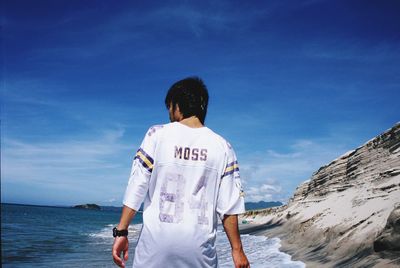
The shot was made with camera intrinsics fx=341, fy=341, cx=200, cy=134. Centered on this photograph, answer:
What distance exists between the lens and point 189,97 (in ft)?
9.01

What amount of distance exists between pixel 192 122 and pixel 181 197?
1.96 feet

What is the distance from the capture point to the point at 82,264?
11109 mm

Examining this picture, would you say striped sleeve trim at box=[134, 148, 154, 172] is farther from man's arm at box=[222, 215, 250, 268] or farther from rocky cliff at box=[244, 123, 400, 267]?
rocky cliff at box=[244, 123, 400, 267]

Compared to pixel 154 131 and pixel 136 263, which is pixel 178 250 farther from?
pixel 154 131

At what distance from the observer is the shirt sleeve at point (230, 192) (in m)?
2.60

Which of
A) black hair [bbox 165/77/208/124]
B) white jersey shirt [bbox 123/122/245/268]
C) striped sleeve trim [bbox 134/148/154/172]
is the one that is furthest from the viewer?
black hair [bbox 165/77/208/124]

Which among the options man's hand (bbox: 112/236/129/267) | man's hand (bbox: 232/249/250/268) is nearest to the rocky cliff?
man's hand (bbox: 232/249/250/268)

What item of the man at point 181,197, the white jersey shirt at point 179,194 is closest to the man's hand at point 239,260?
the man at point 181,197

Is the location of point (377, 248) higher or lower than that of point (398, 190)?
lower

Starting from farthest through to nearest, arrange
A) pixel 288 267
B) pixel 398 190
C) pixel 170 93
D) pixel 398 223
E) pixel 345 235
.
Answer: pixel 398 190 < pixel 345 235 < pixel 288 267 < pixel 398 223 < pixel 170 93

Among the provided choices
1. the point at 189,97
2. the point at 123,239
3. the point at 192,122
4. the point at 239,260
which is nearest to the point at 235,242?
the point at 239,260

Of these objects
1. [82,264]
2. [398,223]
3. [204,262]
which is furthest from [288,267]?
[82,264]

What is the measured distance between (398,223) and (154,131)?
5.09 meters

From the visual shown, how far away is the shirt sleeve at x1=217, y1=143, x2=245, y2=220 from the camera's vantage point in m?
2.60
